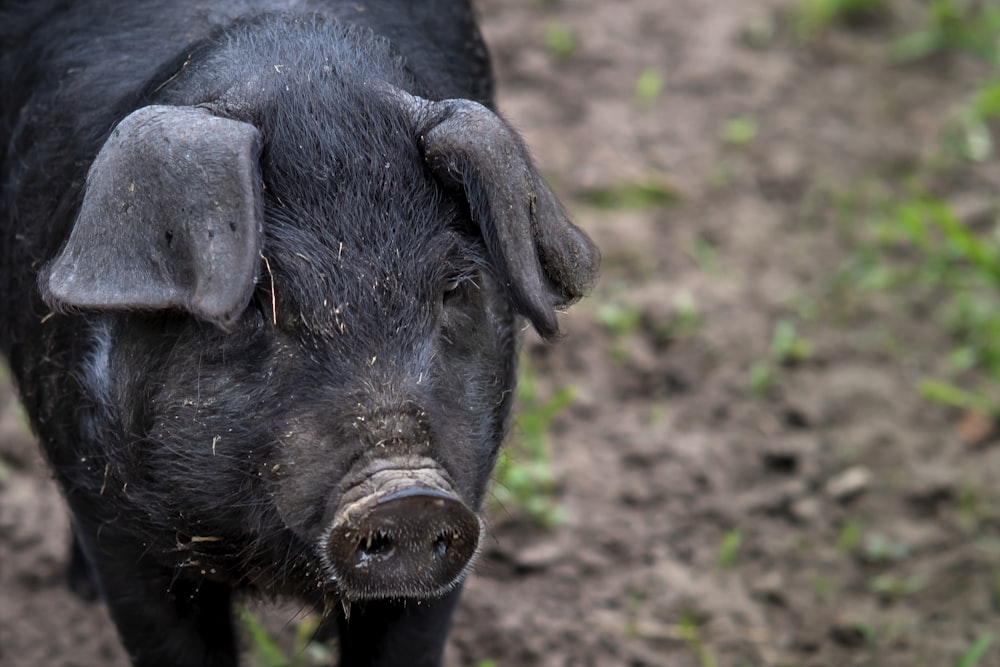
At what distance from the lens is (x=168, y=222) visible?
119 inches

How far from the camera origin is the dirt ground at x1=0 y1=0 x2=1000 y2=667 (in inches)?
187

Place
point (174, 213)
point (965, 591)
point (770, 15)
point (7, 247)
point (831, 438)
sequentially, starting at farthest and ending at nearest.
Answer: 1. point (770, 15)
2. point (831, 438)
3. point (965, 591)
4. point (7, 247)
5. point (174, 213)

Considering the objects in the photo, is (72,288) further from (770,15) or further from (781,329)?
(770,15)

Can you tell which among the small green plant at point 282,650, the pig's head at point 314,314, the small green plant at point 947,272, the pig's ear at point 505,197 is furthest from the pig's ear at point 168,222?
the small green plant at point 947,272

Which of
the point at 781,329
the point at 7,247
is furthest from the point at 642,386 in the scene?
the point at 7,247

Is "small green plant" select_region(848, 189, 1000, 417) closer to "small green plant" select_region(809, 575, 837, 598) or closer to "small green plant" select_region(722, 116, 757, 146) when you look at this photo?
"small green plant" select_region(722, 116, 757, 146)

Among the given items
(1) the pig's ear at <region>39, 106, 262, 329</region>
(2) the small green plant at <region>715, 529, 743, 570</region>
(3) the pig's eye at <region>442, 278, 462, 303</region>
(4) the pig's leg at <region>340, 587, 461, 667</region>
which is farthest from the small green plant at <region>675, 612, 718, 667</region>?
(1) the pig's ear at <region>39, 106, 262, 329</region>

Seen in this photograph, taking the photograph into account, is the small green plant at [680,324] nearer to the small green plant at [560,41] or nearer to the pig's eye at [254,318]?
the small green plant at [560,41]

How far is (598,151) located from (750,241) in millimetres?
822

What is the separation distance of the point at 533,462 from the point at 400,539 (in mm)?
2449

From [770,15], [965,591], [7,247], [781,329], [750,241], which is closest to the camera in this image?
[7,247]

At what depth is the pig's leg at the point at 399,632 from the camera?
3791mm

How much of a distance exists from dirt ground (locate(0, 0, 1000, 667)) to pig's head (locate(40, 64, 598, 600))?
138cm

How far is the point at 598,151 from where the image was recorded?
6.81 metres
